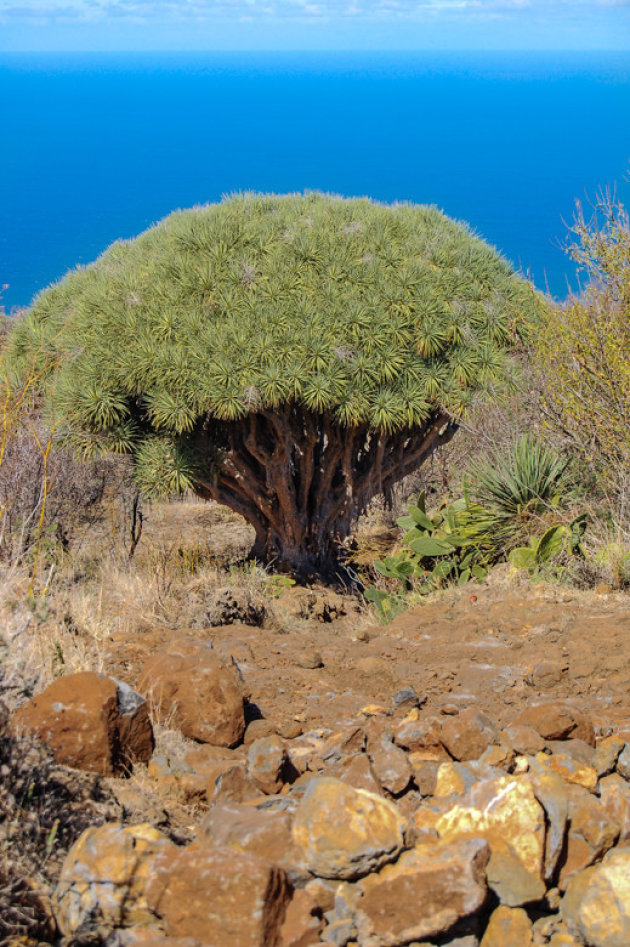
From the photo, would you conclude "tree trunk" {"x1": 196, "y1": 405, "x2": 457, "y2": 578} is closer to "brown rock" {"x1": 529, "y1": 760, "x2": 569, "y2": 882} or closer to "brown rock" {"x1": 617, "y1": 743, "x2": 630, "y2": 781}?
"brown rock" {"x1": 617, "y1": 743, "x2": 630, "y2": 781}

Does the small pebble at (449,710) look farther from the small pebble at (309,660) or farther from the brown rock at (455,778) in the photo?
the small pebble at (309,660)

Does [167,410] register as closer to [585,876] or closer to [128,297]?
[128,297]

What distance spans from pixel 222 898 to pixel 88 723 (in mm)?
1015

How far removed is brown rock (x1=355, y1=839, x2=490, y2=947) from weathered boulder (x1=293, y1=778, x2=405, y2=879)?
8 centimetres

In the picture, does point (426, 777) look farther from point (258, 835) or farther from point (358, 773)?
point (258, 835)

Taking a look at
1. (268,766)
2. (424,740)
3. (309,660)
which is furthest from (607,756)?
(309,660)

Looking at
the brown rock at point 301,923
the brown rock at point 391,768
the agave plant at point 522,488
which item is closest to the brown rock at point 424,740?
the brown rock at point 391,768

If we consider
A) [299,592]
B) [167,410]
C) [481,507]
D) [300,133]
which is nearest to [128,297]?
[167,410]

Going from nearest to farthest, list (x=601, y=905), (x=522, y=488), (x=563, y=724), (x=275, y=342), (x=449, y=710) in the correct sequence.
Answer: (x=601, y=905), (x=563, y=724), (x=449, y=710), (x=522, y=488), (x=275, y=342)

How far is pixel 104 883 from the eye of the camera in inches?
102

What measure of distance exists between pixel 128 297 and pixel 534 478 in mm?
3373

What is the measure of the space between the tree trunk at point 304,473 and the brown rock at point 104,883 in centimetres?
490

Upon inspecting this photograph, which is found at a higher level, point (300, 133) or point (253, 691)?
point (300, 133)

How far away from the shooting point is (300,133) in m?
199
